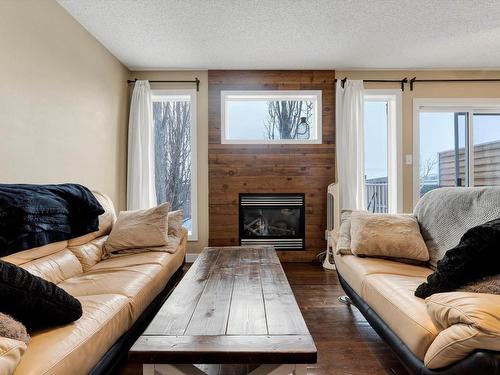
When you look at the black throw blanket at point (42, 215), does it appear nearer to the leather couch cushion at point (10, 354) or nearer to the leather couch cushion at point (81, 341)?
the leather couch cushion at point (81, 341)

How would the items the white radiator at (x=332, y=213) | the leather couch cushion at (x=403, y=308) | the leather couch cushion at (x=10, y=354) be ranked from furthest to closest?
the white radiator at (x=332, y=213), the leather couch cushion at (x=403, y=308), the leather couch cushion at (x=10, y=354)

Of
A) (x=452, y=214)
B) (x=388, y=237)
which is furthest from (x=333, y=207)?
(x=452, y=214)

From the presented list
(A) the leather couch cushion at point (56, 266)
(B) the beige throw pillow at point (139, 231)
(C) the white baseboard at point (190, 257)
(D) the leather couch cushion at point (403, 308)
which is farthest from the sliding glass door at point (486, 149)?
(A) the leather couch cushion at point (56, 266)

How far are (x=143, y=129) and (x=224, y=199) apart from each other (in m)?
1.42

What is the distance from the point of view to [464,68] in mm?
3969

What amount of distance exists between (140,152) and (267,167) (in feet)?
5.57

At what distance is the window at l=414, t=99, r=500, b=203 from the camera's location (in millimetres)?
4090

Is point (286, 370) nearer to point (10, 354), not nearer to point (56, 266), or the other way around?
point (10, 354)

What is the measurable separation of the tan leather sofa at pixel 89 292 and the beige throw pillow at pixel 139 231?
11 cm

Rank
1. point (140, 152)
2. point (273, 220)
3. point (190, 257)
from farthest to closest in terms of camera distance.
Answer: point (273, 220), point (190, 257), point (140, 152)

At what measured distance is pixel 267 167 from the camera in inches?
157

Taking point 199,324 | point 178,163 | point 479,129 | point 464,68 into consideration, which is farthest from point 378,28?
point 199,324

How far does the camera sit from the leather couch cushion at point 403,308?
1.21 meters

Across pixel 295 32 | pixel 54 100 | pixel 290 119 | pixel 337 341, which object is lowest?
pixel 337 341
